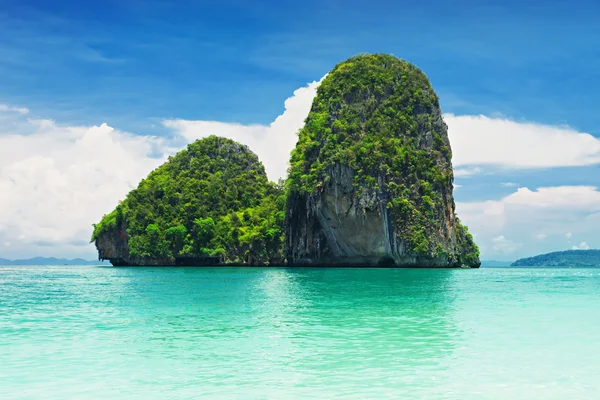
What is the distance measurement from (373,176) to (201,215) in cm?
3001

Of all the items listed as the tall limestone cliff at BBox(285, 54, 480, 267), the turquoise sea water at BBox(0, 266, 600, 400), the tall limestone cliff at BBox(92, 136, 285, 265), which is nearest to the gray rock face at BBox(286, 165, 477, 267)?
the tall limestone cliff at BBox(285, 54, 480, 267)

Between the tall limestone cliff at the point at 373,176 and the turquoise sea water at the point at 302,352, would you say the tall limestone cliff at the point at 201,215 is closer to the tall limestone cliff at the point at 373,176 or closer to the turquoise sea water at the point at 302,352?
the tall limestone cliff at the point at 373,176

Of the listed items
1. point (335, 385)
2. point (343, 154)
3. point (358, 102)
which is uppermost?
point (358, 102)

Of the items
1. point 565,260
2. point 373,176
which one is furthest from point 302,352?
point 565,260

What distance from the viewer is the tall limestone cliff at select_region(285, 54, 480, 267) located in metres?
54.4

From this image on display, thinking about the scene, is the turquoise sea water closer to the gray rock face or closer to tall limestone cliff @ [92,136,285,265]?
the gray rock face

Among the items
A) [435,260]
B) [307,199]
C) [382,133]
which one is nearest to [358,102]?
[382,133]

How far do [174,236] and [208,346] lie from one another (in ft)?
A: 217

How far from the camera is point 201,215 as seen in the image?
255ft

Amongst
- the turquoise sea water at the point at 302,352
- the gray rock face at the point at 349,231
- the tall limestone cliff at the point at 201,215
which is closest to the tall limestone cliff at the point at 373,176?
the gray rock face at the point at 349,231

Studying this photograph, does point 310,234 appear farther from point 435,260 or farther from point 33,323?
point 33,323

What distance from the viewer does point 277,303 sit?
1930 centimetres

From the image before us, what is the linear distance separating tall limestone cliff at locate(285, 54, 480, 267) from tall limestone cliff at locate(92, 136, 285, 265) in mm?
10861

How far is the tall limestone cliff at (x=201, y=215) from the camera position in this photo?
73000 millimetres
